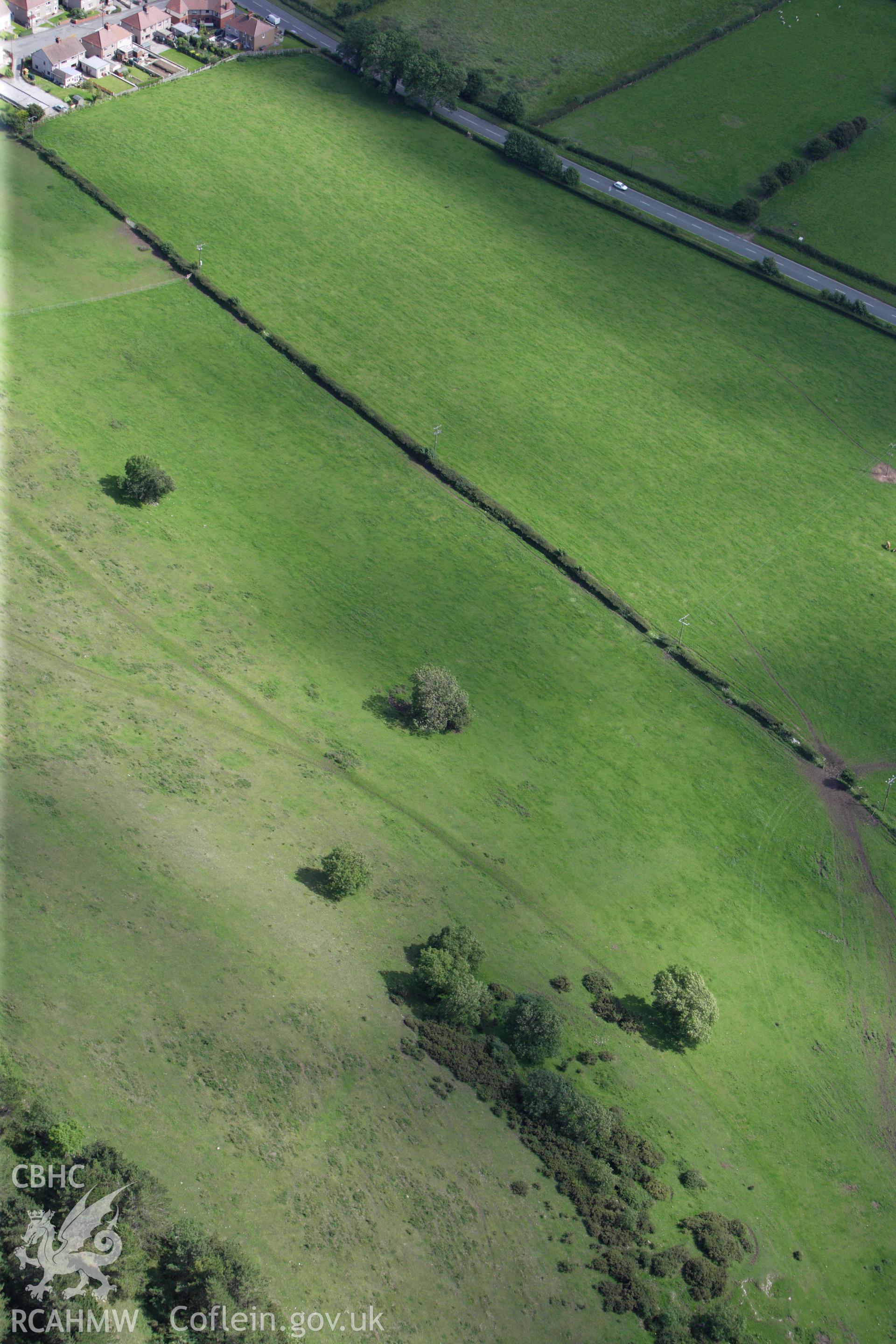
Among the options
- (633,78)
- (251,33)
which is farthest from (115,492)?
(633,78)

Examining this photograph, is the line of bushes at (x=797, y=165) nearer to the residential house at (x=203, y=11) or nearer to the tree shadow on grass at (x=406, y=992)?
the residential house at (x=203, y=11)

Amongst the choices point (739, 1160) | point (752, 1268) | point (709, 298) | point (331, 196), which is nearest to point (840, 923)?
point (739, 1160)

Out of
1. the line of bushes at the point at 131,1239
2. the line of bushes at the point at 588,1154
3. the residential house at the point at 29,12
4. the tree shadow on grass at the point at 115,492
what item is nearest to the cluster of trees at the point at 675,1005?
the line of bushes at the point at 588,1154

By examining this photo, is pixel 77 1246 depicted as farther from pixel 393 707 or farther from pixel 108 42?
pixel 108 42

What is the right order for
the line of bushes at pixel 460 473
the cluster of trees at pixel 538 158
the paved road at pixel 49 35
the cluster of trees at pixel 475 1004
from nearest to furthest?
1. the cluster of trees at pixel 475 1004
2. the line of bushes at pixel 460 473
3. the paved road at pixel 49 35
4. the cluster of trees at pixel 538 158

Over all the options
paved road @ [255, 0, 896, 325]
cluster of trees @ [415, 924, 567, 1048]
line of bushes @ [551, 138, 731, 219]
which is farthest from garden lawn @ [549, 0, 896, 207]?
cluster of trees @ [415, 924, 567, 1048]
